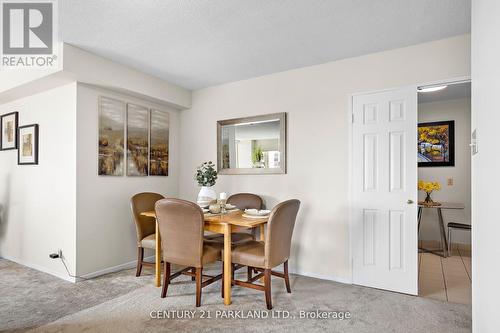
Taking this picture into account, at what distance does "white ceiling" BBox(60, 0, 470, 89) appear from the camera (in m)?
2.19

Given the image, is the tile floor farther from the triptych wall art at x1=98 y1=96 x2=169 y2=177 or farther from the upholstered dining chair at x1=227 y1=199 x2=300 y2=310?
the triptych wall art at x1=98 y1=96 x2=169 y2=177

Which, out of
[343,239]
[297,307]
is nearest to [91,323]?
[297,307]

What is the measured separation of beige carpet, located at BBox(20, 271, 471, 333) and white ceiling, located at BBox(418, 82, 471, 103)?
9.70 ft

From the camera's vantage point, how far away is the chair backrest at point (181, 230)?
2424 mm

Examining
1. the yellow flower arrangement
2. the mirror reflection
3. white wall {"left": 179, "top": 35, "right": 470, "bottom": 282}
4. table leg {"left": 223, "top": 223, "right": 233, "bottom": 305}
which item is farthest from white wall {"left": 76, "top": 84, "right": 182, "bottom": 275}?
the yellow flower arrangement

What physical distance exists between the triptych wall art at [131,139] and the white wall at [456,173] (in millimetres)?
4336

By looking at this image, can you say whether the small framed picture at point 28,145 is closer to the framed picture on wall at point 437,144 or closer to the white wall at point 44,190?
the white wall at point 44,190

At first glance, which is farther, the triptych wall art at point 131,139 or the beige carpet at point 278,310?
the triptych wall art at point 131,139

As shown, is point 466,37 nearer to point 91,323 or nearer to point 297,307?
point 297,307

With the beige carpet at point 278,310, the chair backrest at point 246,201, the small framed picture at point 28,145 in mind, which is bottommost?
the beige carpet at point 278,310

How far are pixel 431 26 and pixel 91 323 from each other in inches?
149

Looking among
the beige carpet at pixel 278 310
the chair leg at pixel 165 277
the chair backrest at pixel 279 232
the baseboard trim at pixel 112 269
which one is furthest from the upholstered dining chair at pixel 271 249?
the baseboard trim at pixel 112 269

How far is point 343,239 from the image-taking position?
313cm

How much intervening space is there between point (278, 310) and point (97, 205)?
7.67 ft
